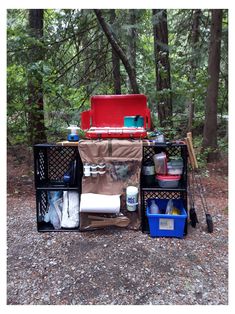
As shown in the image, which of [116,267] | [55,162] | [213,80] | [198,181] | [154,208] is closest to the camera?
[116,267]

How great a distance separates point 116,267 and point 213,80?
14.3 ft

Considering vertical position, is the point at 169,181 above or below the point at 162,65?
below

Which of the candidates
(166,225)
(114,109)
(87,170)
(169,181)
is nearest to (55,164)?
(87,170)

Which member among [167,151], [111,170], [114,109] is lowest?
[111,170]

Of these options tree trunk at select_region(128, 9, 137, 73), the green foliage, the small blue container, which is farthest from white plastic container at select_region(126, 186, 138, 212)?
tree trunk at select_region(128, 9, 137, 73)

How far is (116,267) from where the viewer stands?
85.2 inches

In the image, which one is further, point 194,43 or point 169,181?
point 194,43

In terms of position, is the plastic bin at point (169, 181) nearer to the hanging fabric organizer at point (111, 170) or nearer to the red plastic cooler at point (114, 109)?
the hanging fabric organizer at point (111, 170)

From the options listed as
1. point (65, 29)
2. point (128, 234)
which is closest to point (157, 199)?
point (128, 234)

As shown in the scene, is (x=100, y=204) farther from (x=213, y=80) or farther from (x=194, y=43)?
(x=194, y=43)

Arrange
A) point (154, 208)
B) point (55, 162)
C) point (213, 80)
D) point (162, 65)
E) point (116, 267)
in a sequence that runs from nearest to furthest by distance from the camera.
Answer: point (116, 267), point (154, 208), point (55, 162), point (213, 80), point (162, 65)

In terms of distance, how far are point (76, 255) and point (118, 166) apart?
99 centimetres

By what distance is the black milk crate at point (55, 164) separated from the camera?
2.79 m

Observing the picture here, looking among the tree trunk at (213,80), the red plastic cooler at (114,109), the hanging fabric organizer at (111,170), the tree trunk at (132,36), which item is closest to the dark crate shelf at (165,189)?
the hanging fabric organizer at (111,170)
